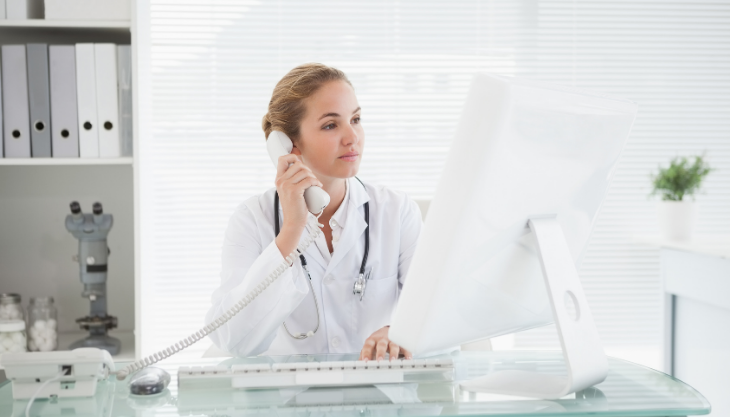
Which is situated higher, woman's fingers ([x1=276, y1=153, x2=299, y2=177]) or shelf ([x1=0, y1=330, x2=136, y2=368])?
woman's fingers ([x1=276, y1=153, x2=299, y2=177])

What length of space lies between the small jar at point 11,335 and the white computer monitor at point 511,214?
5.21 feet

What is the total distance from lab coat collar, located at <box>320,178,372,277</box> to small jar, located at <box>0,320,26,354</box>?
103cm

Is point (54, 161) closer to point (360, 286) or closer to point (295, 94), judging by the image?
point (295, 94)

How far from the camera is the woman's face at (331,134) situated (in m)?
1.65

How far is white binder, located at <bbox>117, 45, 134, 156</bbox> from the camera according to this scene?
6.61 feet

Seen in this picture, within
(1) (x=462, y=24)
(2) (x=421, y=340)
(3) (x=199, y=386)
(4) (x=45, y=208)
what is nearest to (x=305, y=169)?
(3) (x=199, y=386)

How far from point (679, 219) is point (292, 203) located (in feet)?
6.21

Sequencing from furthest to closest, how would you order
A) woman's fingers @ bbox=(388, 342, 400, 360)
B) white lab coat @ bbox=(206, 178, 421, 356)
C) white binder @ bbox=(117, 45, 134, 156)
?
white binder @ bbox=(117, 45, 134, 156) → white lab coat @ bbox=(206, 178, 421, 356) → woman's fingers @ bbox=(388, 342, 400, 360)

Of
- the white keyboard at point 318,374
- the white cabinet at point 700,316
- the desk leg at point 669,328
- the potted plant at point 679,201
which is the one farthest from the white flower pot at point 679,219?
the white keyboard at point 318,374

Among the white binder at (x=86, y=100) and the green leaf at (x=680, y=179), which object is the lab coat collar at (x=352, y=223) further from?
the green leaf at (x=680, y=179)

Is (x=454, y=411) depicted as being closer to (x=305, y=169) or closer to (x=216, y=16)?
(x=305, y=169)

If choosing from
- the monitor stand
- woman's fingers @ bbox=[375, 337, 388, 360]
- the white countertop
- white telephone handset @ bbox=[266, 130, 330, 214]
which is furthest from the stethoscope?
the white countertop

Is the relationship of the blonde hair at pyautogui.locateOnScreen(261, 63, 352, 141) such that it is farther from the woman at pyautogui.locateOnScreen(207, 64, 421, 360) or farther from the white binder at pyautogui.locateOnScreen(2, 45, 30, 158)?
the white binder at pyautogui.locateOnScreen(2, 45, 30, 158)

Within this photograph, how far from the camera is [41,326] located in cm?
198
